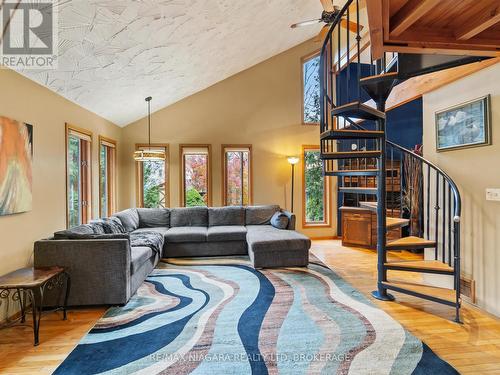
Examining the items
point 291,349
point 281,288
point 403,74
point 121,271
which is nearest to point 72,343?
point 121,271

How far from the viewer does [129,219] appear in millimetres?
4820

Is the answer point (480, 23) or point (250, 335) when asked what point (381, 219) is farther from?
point (480, 23)

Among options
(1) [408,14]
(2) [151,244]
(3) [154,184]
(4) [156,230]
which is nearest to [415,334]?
(1) [408,14]

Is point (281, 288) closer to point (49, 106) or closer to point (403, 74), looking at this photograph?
point (403, 74)

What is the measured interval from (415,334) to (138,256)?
2.97 m

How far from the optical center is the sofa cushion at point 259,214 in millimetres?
5411

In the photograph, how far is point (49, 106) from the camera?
3.28 m

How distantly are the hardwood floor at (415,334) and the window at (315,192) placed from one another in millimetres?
3178

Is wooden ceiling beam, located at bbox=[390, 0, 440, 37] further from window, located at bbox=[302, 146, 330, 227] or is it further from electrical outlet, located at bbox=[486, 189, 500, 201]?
window, located at bbox=[302, 146, 330, 227]

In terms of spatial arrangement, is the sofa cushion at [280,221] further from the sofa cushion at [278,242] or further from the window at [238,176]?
the window at [238,176]

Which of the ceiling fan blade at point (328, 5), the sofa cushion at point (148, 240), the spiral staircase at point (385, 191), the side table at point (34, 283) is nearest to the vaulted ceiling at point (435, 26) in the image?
the spiral staircase at point (385, 191)

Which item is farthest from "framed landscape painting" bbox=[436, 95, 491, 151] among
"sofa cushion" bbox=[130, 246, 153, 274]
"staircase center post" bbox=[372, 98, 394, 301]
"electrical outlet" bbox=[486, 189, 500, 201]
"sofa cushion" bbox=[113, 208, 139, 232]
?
"sofa cushion" bbox=[113, 208, 139, 232]

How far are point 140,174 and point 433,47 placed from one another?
5.65m

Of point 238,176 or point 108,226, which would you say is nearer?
point 108,226
